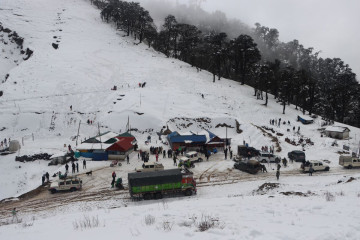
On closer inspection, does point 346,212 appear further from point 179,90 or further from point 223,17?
point 223,17

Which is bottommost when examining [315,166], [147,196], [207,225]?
[147,196]

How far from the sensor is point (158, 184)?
25000 mm

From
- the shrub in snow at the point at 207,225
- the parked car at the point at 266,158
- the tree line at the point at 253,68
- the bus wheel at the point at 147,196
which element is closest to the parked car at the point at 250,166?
the parked car at the point at 266,158

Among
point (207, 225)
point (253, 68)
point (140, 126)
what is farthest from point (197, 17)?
point (207, 225)

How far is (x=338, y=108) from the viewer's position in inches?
2997

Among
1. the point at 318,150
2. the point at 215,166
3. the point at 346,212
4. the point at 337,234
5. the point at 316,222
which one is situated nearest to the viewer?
the point at 337,234

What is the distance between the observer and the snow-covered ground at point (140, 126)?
393 inches

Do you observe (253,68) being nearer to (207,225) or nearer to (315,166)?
(315,166)

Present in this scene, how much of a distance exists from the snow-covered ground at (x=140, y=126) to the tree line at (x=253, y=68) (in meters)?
5.19

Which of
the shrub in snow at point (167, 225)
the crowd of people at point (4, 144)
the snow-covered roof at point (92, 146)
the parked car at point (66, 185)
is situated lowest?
the parked car at point (66, 185)

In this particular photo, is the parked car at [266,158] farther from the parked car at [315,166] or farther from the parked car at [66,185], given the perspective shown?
the parked car at [66,185]

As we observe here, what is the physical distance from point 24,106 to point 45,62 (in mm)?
18717

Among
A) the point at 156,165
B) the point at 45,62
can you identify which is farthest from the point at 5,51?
the point at 156,165

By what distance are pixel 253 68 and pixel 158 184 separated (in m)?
59.8
